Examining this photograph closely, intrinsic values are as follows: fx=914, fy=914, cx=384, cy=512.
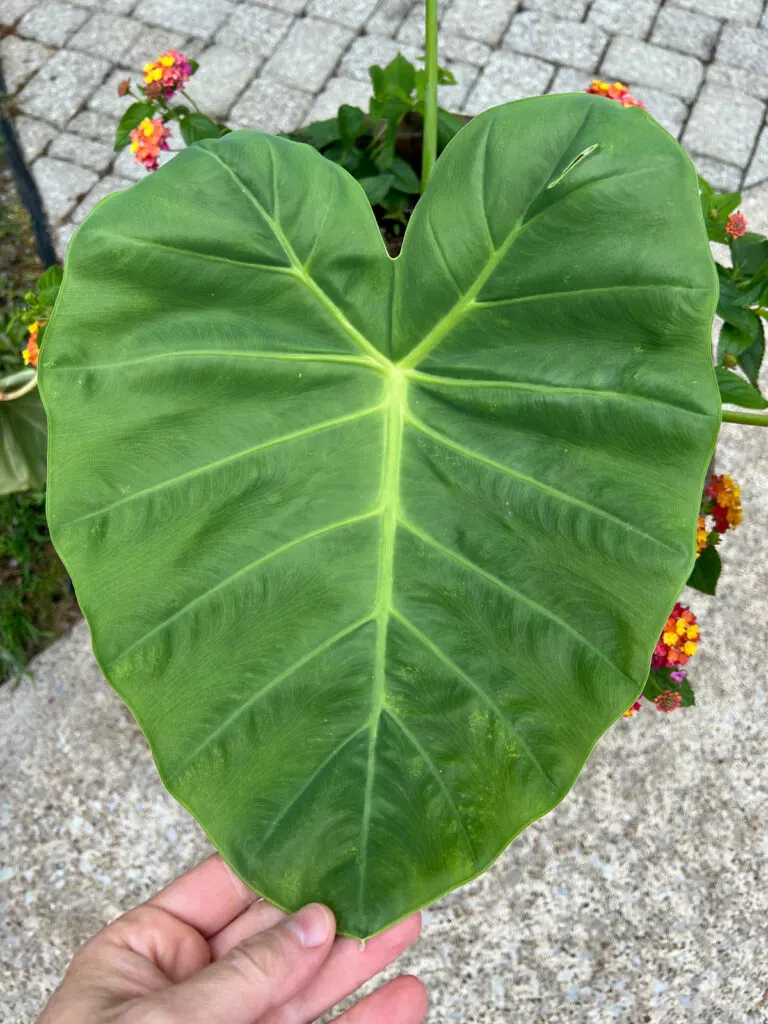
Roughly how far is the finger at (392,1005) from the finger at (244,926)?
0.17m

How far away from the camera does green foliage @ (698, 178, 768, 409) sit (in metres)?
1.27

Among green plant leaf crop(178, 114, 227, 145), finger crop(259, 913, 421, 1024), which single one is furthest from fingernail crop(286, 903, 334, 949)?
green plant leaf crop(178, 114, 227, 145)

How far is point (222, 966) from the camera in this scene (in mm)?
964

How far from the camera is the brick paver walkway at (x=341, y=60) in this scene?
8.12 feet

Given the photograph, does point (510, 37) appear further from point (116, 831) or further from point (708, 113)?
point (116, 831)

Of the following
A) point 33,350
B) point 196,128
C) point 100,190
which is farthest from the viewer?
point 100,190

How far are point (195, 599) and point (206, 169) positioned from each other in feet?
1.52

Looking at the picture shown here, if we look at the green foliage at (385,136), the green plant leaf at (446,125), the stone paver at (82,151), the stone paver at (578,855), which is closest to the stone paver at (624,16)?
the stone paver at (578,855)

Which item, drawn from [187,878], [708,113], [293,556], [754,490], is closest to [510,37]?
[708,113]

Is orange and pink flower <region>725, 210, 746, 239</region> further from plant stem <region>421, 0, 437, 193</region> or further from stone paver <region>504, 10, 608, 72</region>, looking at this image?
stone paver <region>504, 10, 608, 72</region>

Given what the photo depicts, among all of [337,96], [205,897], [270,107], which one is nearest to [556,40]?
[337,96]

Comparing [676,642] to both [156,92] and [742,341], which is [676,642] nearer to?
[742,341]

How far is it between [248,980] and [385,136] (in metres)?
1.35

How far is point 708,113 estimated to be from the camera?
2488mm
